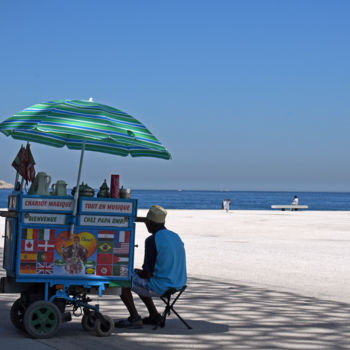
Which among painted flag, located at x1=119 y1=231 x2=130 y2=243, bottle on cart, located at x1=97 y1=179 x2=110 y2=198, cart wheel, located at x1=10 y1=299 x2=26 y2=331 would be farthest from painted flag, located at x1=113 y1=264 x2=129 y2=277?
cart wheel, located at x1=10 y1=299 x2=26 y2=331

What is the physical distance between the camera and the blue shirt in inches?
285

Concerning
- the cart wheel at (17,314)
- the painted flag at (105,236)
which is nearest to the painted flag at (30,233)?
the painted flag at (105,236)

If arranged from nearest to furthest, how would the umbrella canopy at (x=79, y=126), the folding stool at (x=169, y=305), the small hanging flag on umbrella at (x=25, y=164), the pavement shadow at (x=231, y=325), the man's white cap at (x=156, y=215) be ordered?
the pavement shadow at (x=231, y=325) < the umbrella canopy at (x=79, y=126) < the folding stool at (x=169, y=305) < the small hanging flag on umbrella at (x=25, y=164) < the man's white cap at (x=156, y=215)

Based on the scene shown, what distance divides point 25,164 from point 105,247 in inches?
47.6

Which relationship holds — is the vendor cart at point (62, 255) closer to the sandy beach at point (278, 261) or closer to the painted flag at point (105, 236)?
the painted flag at point (105, 236)

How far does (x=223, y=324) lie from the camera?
775 cm

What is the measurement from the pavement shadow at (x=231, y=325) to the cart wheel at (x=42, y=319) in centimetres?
12

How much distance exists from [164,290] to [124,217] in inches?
32.5

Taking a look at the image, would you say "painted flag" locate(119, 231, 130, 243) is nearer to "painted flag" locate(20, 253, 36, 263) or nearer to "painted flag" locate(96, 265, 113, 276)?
"painted flag" locate(96, 265, 113, 276)

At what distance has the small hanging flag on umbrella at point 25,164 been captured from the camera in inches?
287

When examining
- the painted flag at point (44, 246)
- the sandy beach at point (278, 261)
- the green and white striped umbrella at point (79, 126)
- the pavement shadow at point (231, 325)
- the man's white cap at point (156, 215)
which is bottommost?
the pavement shadow at point (231, 325)

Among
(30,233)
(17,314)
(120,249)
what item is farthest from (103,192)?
(17,314)

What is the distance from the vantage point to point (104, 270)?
23.0ft

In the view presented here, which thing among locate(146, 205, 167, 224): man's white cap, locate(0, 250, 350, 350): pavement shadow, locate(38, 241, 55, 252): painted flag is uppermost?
locate(146, 205, 167, 224): man's white cap
